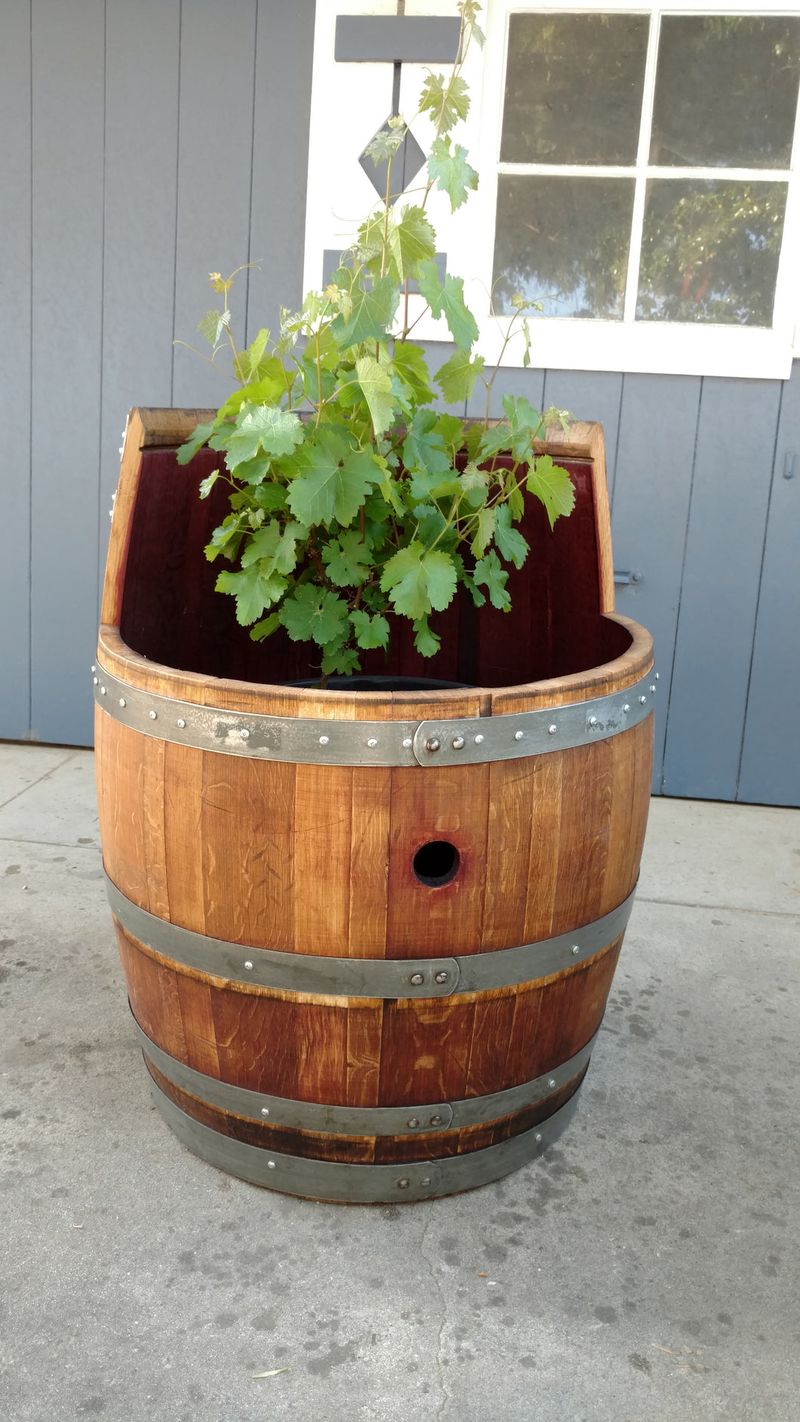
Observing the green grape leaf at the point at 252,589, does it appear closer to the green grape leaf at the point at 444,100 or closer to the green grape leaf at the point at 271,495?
the green grape leaf at the point at 271,495

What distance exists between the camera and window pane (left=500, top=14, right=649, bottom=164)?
3270mm

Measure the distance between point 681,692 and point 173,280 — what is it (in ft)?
6.51

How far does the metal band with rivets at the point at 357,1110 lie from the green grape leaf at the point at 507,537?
803 mm

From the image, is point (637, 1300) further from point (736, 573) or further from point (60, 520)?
point (60, 520)

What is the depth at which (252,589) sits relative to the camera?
173 centimetres

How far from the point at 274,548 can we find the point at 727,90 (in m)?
2.36

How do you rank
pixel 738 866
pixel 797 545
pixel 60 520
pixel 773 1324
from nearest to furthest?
pixel 773 1324 → pixel 738 866 → pixel 797 545 → pixel 60 520

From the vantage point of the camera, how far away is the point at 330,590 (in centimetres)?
191

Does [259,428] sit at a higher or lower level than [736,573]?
higher

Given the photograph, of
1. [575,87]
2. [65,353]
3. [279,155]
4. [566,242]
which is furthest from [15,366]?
[575,87]

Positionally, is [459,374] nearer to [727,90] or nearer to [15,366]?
[727,90]

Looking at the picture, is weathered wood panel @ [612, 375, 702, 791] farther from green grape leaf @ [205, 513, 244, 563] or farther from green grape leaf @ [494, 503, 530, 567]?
green grape leaf @ [205, 513, 244, 563]

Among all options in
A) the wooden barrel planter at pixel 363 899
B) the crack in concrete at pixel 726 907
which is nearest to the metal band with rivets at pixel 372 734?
the wooden barrel planter at pixel 363 899

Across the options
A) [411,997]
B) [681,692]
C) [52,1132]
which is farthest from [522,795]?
[681,692]
